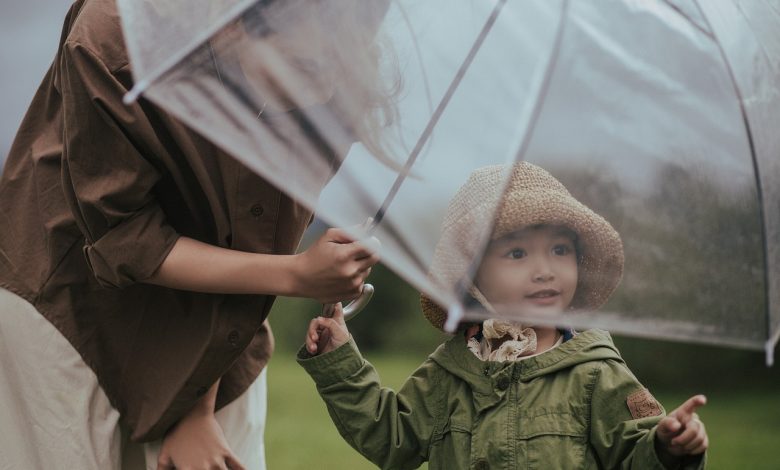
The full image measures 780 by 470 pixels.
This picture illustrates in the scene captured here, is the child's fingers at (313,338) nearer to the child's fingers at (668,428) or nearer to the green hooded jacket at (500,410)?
the green hooded jacket at (500,410)

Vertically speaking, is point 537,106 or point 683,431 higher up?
point 537,106

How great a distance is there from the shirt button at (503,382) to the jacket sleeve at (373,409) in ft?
0.45

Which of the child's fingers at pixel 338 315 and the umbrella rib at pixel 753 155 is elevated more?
the umbrella rib at pixel 753 155

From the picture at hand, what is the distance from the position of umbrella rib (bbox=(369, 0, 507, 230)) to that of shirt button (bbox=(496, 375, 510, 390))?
1.59 ft

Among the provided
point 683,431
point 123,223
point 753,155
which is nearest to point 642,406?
point 683,431

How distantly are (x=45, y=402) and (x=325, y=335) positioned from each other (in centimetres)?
51

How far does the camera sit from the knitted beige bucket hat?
169 centimetres

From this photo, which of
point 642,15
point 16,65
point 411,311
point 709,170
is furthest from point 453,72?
point 16,65

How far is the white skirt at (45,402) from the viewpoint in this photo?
212 centimetres

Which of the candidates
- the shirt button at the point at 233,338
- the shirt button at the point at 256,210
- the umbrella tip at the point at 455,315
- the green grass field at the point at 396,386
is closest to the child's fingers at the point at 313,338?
the shirt button at the point at 233,338

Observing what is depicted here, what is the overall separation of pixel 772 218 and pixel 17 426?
1.33 metres

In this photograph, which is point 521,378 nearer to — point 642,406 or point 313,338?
point 642,406

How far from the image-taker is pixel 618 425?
199 centimetres

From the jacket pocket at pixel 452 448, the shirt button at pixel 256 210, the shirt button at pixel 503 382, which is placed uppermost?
the shirt button at pixel 256 210
